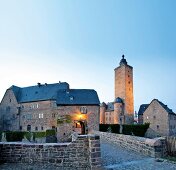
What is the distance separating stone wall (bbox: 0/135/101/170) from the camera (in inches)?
398

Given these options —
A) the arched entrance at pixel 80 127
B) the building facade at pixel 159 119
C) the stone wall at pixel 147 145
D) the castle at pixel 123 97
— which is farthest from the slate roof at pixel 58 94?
the stone wall at pixel 147 145

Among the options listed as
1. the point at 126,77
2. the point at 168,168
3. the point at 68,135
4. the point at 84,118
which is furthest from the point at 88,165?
the point at 126,77

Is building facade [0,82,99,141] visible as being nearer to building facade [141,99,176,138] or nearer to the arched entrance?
the arched entrance

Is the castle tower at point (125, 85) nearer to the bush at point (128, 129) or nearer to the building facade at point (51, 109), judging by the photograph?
the building facade at point (51, 109)

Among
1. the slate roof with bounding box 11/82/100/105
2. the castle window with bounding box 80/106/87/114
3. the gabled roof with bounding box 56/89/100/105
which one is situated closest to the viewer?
the castle window with bounding box 80/106/87/114

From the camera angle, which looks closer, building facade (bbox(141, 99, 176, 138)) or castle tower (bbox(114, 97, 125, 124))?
building facade (bbox(141, 99, 176, 138))

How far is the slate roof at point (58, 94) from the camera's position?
4831 cm

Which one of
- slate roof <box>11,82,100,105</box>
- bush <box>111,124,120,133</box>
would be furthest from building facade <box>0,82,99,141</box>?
bush <box>111,124,120,133</box>

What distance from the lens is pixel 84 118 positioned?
4706 cm

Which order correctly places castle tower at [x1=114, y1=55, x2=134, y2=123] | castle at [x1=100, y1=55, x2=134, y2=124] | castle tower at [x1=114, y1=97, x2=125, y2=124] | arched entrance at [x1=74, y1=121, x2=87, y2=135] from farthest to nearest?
castle tower at [x1=114, y1=55, x2=134, y2=123] → castle at [x1=100, y1=55, x2=134, y2=124] → castle tower at [x1=114, y1=97, x2=125, y2=124] → arched entrance at [x1=74, y1=121, x2=87, y2=135]

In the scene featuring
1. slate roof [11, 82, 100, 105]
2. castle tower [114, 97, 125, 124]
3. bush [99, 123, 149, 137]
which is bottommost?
bush [99, 123, 149, 137]

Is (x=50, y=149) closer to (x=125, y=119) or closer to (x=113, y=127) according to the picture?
(x=113, y=127)

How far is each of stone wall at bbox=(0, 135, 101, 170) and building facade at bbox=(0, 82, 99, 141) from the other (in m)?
32.5

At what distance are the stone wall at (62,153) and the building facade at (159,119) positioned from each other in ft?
174
